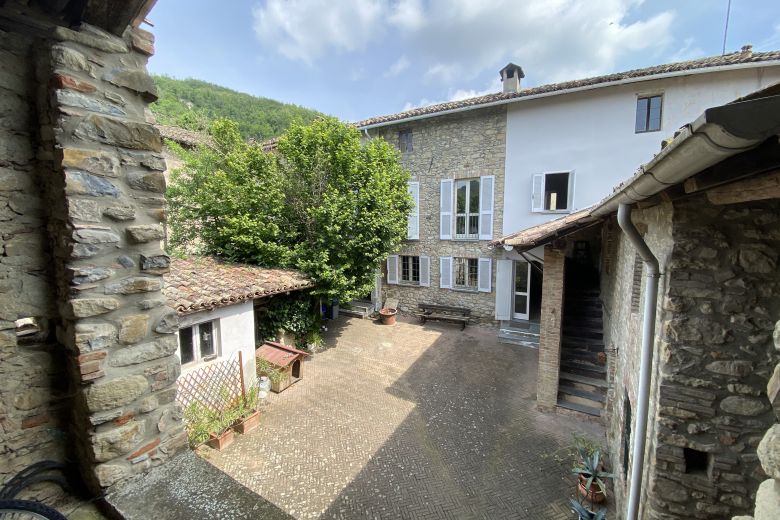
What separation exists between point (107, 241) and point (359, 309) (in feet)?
42.1

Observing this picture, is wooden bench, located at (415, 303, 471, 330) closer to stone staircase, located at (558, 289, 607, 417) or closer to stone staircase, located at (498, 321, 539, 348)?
stone staircase, located at (498, 321, 539, 348)

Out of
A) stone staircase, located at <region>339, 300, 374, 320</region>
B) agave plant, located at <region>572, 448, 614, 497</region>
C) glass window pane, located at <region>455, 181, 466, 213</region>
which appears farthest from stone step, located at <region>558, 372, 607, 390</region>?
stone staircase, located at <region>339, 300, 374, 320</region>

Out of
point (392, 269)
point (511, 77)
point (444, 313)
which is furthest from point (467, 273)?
point (511, 77)

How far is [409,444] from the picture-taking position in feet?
21.4

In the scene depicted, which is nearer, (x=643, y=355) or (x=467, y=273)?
(x=643, y=355)

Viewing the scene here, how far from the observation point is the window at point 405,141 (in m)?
13.8

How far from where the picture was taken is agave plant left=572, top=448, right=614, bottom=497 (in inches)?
199

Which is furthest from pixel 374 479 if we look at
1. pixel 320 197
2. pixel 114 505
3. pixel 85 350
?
pixel 320 197

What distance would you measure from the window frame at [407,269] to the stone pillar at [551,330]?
23.7 ft

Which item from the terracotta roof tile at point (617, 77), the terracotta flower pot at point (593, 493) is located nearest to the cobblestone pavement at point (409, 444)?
the terracotta flower pot at point (593, 493)

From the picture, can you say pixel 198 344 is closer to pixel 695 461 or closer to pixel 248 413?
pixel 248 413

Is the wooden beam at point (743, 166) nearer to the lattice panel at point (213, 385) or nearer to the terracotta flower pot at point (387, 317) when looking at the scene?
the lattice panel at point (213, 385)

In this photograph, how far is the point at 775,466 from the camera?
3.35ft

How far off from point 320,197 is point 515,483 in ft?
28.7
